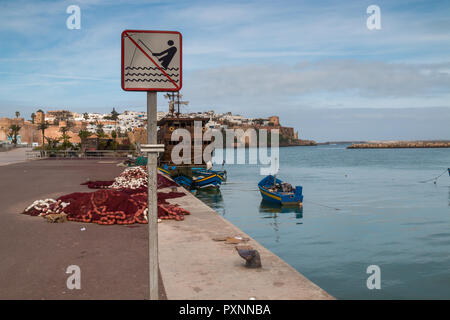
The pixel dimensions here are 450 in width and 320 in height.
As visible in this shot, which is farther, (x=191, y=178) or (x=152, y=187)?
(x=191, y=178)

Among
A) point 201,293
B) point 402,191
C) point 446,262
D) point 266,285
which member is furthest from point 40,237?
point 402,191

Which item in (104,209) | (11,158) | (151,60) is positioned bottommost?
(11,158)

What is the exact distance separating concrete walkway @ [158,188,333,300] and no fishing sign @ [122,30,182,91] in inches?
137

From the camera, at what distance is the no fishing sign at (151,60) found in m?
4.14

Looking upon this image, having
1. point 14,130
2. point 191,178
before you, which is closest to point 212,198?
point 191,178

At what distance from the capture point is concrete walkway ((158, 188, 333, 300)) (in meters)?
6.17

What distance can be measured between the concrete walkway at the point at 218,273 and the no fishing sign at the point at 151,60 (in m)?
3.47

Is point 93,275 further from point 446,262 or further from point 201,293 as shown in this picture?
point 446,262

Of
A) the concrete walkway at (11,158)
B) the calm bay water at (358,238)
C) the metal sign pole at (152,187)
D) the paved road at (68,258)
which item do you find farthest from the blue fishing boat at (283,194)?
the concrete walkway at (11,158)

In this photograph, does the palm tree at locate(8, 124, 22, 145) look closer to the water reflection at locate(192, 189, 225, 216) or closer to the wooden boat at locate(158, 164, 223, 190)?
the wooden boat at locate(158, 164, 223, 190)

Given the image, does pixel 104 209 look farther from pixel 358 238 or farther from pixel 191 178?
pixel 191 178

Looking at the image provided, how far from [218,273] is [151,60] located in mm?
4460

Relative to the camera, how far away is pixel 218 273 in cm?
720

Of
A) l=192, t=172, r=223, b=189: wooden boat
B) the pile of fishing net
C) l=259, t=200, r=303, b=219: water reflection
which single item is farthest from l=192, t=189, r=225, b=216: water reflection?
the pile of fishing net
